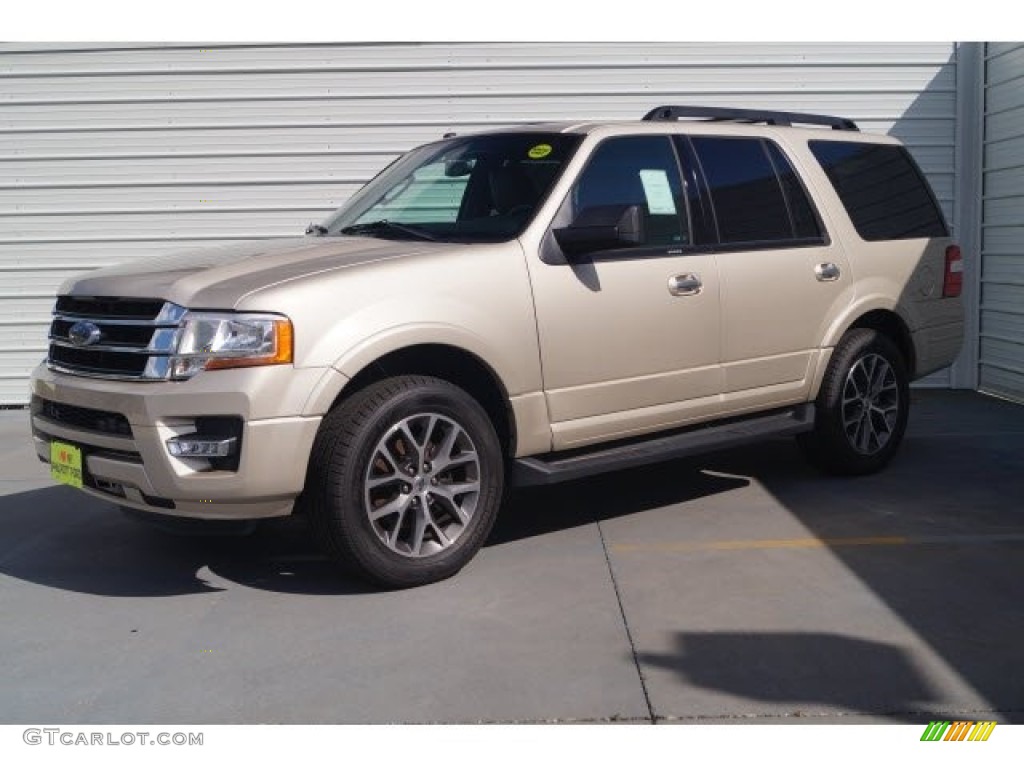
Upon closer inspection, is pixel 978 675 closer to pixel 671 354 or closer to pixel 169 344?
pixel 671 354

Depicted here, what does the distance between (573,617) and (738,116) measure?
322cm

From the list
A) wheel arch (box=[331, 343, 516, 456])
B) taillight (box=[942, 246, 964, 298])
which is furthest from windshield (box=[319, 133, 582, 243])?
taillight (box=[942, 246, 964, 298])

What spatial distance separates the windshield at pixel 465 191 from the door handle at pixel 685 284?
2.55 ft

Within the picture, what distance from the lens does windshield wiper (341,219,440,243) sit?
499cm

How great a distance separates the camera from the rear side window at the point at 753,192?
5.56 meters

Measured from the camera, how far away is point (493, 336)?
4.61 meters

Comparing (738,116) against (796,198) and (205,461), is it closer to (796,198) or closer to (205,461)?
(796,198)

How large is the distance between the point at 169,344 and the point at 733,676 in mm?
2426

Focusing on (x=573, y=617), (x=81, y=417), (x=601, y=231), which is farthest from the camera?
(x=601, y=231)

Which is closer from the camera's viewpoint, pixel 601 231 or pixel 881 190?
pixel 601 231

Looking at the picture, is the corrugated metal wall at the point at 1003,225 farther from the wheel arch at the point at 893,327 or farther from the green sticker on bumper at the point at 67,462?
the green sticker on bumper at the point at 67,462

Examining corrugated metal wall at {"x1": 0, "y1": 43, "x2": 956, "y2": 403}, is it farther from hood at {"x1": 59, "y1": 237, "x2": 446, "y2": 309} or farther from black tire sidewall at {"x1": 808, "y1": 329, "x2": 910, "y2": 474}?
hood at {"x1": 59, "y1": 237, "x2": 446, "y2": 309}

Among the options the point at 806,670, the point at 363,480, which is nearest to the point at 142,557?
the point at 363,480

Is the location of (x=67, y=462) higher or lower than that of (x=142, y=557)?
higher
